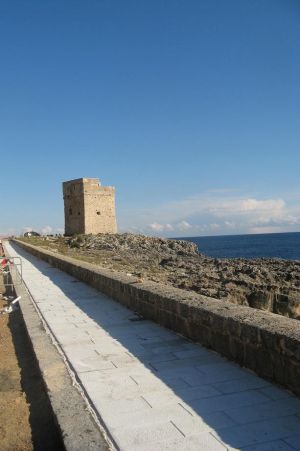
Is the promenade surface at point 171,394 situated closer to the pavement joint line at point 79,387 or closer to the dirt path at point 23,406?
the pavement joint line at point 79,387

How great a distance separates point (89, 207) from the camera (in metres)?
40.1

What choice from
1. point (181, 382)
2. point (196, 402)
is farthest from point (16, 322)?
point (196, 402)

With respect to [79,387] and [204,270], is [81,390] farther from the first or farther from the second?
[204,270]

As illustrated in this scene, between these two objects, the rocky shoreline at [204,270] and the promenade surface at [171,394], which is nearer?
the promenade surface at [171,394]

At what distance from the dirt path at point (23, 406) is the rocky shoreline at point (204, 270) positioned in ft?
14.9

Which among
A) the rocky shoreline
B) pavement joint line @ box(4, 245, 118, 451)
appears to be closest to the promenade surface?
pavement joint line @ box(4, 245, 118, 451)

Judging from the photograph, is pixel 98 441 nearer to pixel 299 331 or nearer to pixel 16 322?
pixel 299 331

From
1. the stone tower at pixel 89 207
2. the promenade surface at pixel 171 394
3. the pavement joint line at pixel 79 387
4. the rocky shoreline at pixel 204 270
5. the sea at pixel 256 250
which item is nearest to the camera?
the promenade surface at pixel 171 394

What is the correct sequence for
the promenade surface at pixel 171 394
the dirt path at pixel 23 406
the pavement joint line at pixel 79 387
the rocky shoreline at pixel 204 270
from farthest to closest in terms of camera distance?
the rocky shoreline at pixel 204 270
the dirt path at pixel 23 406
the pavement joint line at pixel 79 387
the promenade surface at pixel 171 394

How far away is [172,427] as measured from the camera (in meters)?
3.07

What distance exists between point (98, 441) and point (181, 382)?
1255 millimetres

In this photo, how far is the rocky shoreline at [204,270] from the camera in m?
11.8

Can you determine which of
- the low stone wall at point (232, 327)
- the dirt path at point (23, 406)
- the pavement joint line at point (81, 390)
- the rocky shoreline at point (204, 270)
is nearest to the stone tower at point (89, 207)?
the rocky shoreline at point (204, 270)

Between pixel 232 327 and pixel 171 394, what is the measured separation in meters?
1.09
